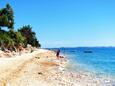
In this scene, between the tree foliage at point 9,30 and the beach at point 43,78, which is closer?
the beach at point 43,78

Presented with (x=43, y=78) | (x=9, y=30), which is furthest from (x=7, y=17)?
(x=43, y=78)

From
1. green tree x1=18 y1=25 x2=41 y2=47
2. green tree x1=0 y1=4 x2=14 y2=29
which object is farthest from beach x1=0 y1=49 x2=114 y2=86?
green tree x1=18 y1=25 x2=41 y2=47

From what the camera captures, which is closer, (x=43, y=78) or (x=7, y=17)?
(x=43, y=78)

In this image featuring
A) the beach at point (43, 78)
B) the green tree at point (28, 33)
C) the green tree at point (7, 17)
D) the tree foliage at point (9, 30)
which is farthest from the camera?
the green tree at point (28, 33)

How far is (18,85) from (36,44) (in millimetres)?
107997

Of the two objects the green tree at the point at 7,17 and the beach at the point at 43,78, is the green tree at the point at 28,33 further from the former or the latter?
the beach at the point at 43,78

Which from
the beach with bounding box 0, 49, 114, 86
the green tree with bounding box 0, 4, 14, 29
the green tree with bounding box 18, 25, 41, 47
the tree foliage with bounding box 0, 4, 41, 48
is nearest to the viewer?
the beach with bounding box 0, 49, 114, 86

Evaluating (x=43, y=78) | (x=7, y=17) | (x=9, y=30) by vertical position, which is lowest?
(x=43, y=78)

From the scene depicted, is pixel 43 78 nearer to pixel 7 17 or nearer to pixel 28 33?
pixel 7 17

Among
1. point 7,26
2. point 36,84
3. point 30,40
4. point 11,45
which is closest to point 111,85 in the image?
point 36,84

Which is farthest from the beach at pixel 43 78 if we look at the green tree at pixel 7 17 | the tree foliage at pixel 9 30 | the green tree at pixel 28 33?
the green tree at pixel 28 33

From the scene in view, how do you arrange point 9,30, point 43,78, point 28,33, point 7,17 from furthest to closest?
point 28,33
point 9,30
point 7,17
point 43,78

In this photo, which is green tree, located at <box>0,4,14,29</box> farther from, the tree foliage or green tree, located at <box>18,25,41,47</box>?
green tree, located at <box>18,25,41,47</box>

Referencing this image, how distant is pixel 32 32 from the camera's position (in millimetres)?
113188
